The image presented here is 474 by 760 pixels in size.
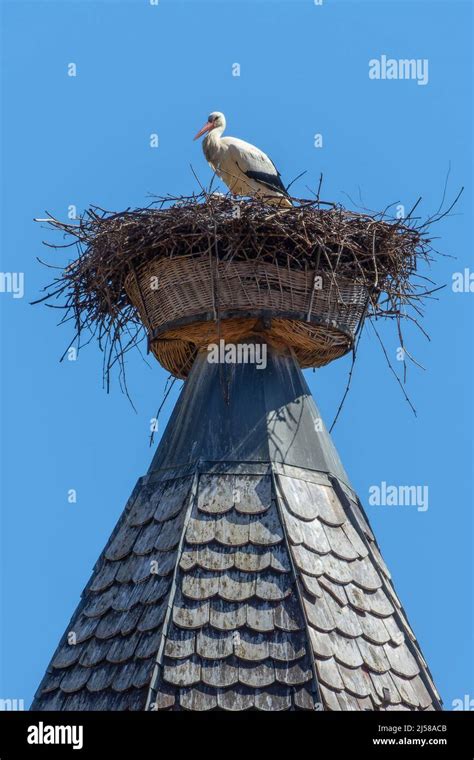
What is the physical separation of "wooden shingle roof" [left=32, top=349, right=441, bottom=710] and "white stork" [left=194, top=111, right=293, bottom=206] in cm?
279

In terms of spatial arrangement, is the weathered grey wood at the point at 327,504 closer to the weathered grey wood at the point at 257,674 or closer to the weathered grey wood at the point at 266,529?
the weathered grey wood at the point at 266,529

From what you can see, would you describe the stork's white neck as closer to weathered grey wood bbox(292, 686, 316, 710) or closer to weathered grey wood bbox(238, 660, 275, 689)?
weathered grey wood bbox(238, 660, 275, 689)

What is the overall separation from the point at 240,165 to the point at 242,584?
16.3 feet

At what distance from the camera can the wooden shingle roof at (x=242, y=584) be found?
33.2 feet

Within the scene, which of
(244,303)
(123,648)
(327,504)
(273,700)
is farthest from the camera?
(244,303)

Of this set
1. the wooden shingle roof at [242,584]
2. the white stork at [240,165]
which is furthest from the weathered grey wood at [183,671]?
the white stork at [240,165]

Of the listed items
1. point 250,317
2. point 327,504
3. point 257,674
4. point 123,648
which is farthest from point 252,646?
point 250,317

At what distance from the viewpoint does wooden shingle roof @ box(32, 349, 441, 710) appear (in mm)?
10133

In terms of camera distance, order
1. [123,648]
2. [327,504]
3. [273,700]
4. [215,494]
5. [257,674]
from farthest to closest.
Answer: [327,504]
[215,494]
[123,648]
[257,674]
[273,700]

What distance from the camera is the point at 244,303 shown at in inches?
461

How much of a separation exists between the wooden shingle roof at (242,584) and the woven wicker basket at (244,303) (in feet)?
0.75

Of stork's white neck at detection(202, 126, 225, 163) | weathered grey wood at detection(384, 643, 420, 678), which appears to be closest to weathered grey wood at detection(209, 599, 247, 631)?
weathered grey wood at detection(384, 643, 420, 678)

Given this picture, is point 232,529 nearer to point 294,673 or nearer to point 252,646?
point 252,646

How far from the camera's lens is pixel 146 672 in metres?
10.1
